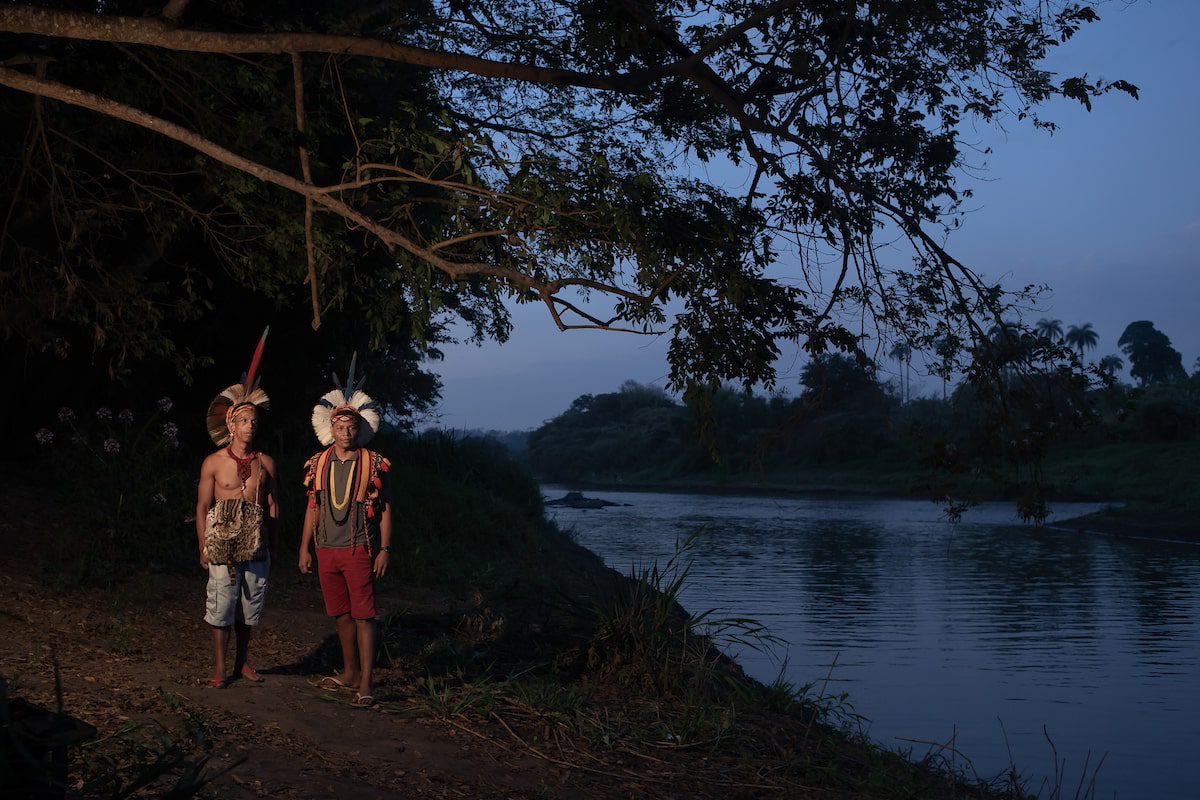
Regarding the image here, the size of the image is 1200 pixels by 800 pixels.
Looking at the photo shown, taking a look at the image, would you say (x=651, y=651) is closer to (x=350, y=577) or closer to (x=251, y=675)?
(x=350, y=577)

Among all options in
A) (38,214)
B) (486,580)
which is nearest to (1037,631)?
(486,580)

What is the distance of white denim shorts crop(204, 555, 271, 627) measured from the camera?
6.98m

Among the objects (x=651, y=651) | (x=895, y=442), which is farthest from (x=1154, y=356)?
(x=651, y=651)

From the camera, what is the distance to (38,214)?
34.2 ft

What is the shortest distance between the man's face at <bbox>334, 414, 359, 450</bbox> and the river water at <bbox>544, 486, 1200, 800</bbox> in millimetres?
3792

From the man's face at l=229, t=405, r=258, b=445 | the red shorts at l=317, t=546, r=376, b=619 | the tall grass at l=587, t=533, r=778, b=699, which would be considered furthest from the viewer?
the tall grass at l=587, t=533, r=778, b=699

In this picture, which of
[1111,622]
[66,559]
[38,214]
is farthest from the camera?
[1111,622]

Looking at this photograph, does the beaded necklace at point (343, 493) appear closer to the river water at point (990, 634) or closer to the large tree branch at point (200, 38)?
the large tree branch at point (200, 38)

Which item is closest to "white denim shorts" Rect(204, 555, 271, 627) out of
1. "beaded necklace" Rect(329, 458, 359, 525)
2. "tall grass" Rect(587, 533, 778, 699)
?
"beaded necklace" Rect(329, 458, 359, 525)

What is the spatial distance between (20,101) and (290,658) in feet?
19.0

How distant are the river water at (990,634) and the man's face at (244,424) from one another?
416 cm

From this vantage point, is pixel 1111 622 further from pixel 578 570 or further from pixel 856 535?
pixel 856 535

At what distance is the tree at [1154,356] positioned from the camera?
316ft

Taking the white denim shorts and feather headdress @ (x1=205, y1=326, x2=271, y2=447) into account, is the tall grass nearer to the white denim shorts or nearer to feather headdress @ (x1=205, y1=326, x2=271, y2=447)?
the white denim shorts
